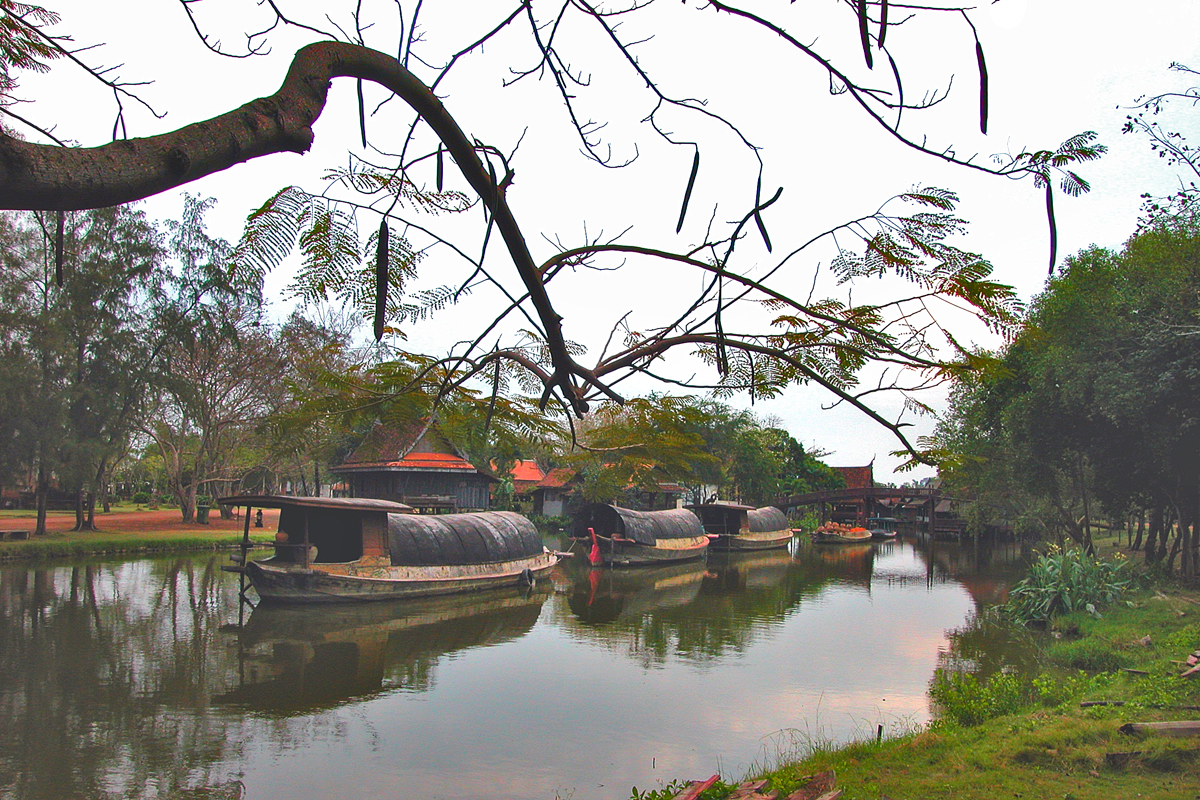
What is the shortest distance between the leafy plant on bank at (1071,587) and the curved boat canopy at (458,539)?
11.7 m

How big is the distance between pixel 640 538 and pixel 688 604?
7.65 metres

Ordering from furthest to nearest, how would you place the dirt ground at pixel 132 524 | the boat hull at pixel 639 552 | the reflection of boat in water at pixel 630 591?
the dirt ground at pixel 132 524 < the boat hull at pixel 639 552 < the reflection of boat in water at pixel 630 591

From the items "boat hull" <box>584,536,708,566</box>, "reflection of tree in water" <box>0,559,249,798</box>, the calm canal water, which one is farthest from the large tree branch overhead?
"boat hull" <box>584,536,708,566</box>

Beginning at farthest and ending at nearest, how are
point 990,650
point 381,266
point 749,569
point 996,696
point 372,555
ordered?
point 749,569, point 372,555, point 990,650, point 996,696, point 381,266

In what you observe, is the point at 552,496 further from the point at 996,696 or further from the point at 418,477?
the point at 996,696

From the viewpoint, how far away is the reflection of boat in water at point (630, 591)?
58.6 ft

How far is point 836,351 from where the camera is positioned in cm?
252

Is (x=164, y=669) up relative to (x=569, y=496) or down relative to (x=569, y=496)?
down

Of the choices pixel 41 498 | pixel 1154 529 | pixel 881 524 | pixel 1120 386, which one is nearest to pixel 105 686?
pixel 1120 386

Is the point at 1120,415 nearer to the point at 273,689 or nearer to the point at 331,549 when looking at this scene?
the point at 273,689

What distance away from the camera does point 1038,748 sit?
6.64m

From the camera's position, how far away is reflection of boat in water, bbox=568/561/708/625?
58.6 feet

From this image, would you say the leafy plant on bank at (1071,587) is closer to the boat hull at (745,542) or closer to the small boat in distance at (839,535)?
the boat hull at (745,542)

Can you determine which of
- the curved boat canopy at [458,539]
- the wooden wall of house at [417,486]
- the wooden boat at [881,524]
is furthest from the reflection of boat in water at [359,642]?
the wooden boat at [881,524]
